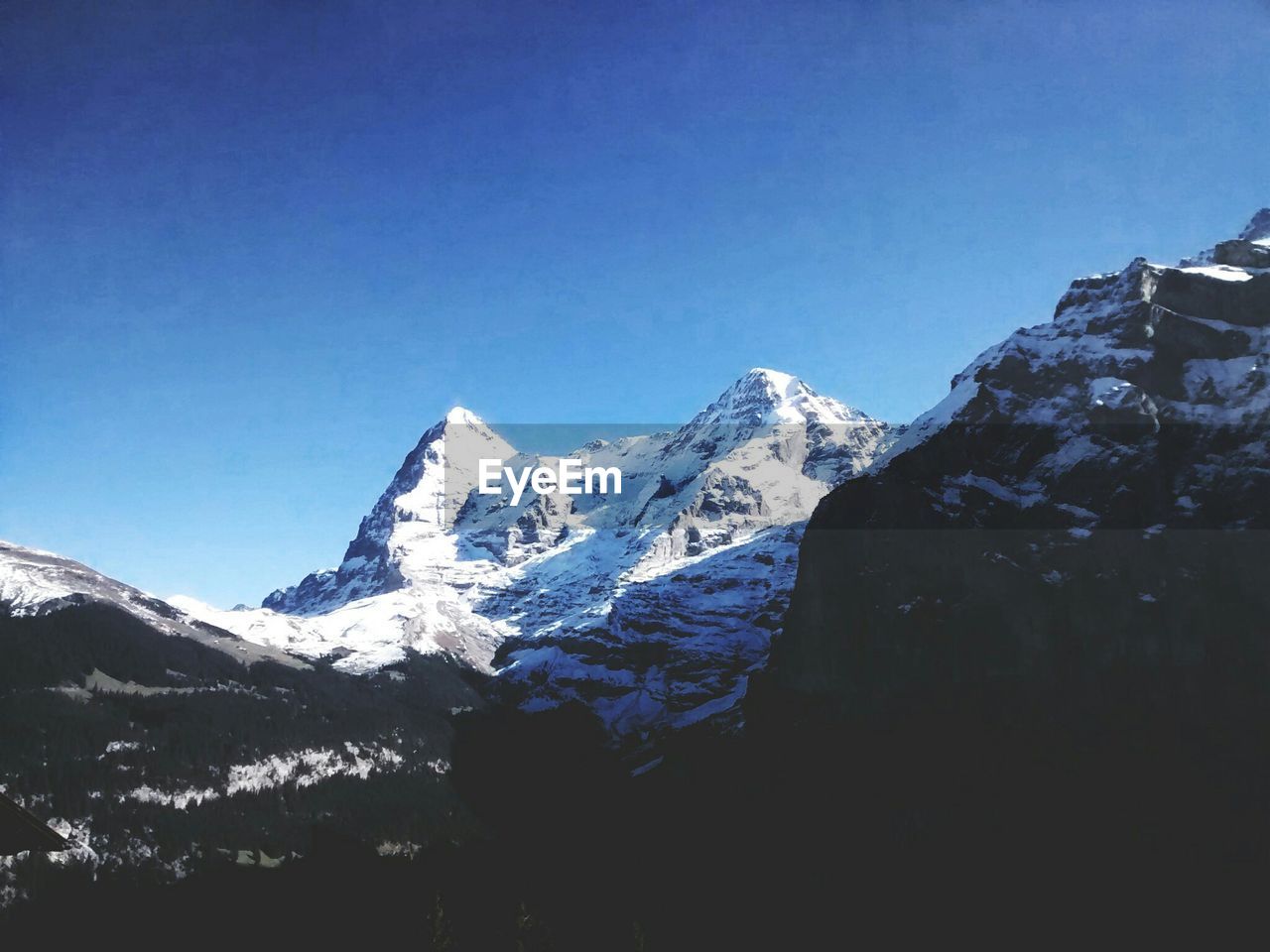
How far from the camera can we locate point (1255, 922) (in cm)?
15338

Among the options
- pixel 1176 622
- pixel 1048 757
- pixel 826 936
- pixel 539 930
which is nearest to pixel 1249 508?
pixel 1176 622

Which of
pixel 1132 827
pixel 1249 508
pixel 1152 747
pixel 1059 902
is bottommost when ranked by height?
pixel 1059 902

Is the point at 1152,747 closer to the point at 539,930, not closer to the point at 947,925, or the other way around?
the point at 947,925

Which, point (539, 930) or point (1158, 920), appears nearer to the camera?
point (1158, 920)

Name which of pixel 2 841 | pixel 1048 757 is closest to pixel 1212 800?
pixel 1048 757

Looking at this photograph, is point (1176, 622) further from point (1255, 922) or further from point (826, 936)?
point (826, 936)

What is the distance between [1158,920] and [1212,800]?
24.7 m

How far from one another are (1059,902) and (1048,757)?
30.2 meters

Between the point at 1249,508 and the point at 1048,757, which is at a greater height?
the point at 1249,508

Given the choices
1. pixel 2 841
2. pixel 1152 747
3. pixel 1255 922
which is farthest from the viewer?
pixel 1152 747

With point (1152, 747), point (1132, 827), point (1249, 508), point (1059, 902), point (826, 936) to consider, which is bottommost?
point (826, 936)

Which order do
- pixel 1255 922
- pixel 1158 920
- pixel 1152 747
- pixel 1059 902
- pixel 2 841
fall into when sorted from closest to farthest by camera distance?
pixel 2 841, pixel 1255 922, pixel 1158 920, pixel 1059 902, pixel 1152 747

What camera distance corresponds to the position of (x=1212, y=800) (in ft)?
569

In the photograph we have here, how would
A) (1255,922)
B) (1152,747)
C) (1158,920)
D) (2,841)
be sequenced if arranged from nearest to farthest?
(2,841) → (1255,922) → (1158,920) → (1152,747)
